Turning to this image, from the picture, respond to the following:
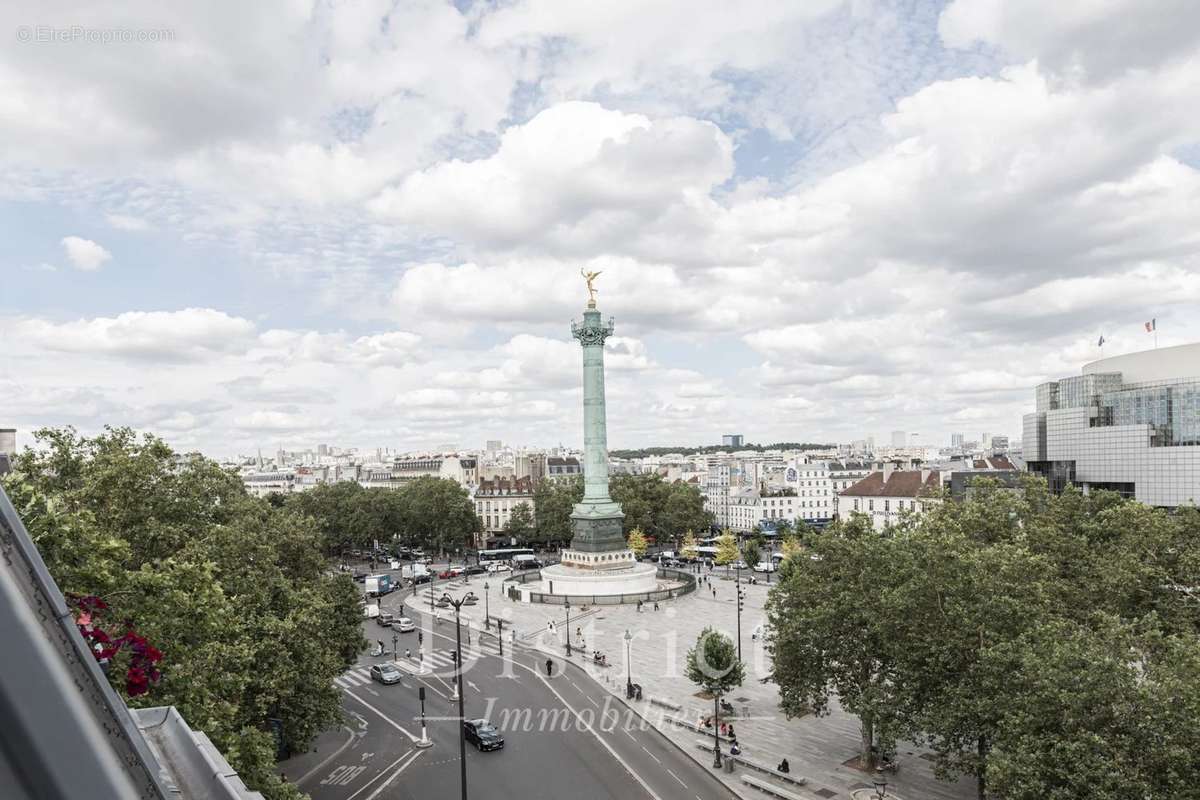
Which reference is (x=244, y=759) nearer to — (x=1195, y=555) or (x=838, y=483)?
(x=1195, y=555)

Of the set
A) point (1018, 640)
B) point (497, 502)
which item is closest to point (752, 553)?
point (497, 502)

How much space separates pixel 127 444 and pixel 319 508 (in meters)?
73.0

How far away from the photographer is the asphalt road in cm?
2664

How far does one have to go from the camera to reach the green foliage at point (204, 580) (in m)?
16.7

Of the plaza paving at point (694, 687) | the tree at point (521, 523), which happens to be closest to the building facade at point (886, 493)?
the plaza paving at point (694, 687)

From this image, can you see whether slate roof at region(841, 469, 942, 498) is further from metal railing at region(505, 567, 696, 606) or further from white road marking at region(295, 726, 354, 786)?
white road marking at region(295, 726, 354, 786)

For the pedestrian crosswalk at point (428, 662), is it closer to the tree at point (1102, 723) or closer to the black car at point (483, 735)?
the black car at point (483, 735)

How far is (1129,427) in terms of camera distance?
67188mm

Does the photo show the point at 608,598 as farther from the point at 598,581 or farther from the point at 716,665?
the point at 716,665

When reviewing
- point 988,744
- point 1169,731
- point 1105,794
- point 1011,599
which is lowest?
point 988,744

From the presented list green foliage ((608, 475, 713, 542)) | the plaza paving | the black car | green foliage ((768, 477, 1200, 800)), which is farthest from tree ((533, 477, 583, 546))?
green foliage ((768, 477, 1200, 800))

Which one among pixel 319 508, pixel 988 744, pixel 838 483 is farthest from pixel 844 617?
pixel 838 483

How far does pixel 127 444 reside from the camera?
28.6m

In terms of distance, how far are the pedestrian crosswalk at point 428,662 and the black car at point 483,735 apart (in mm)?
12378
